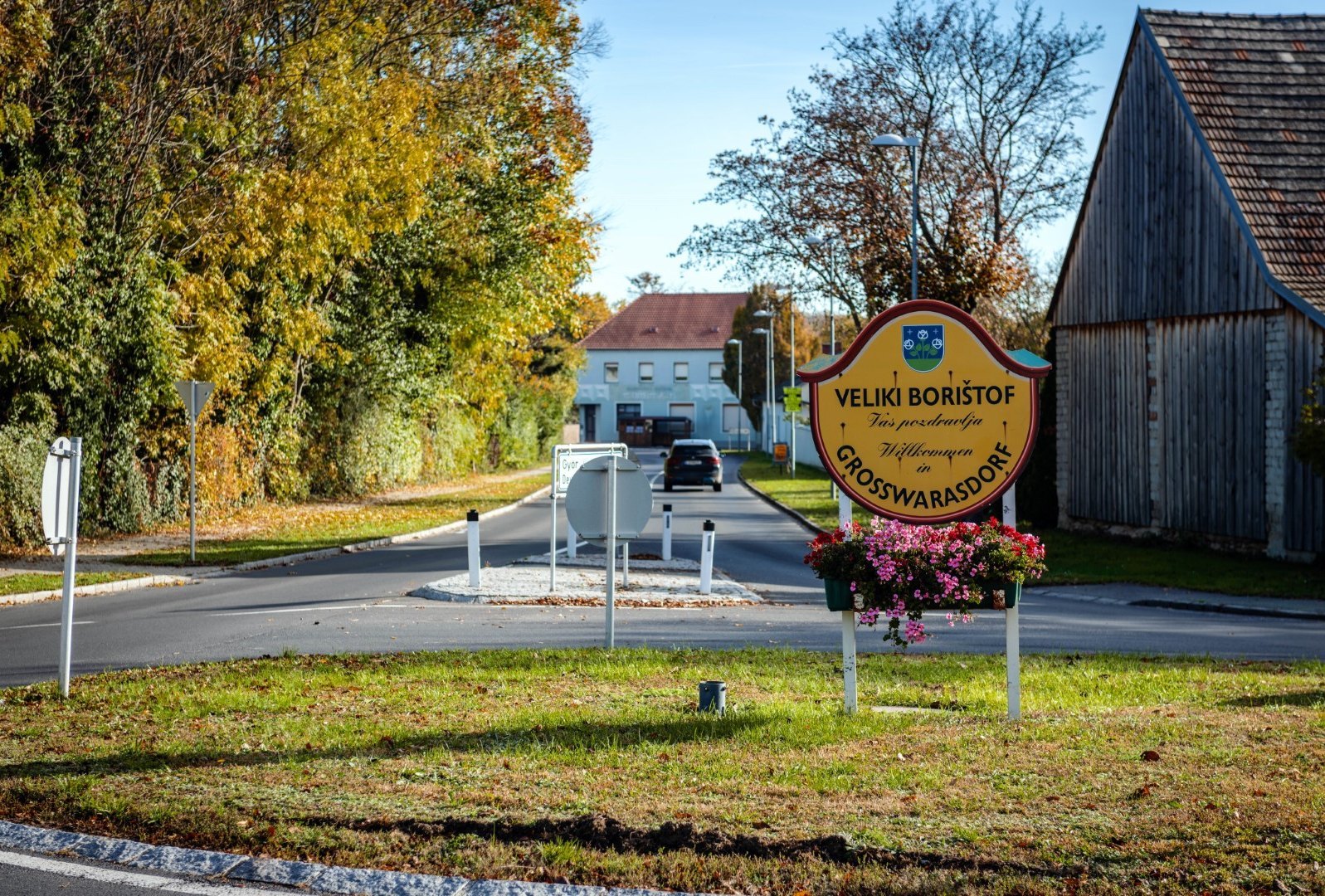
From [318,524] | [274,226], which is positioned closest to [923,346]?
[274,226]

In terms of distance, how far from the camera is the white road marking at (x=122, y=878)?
5.38 meters

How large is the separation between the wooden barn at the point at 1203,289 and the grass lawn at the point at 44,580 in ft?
58.5

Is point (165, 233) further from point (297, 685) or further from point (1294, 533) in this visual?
point (1294, 533)

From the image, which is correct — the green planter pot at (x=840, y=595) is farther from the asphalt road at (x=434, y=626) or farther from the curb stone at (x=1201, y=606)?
the curb stone at (x=1201, y=606)

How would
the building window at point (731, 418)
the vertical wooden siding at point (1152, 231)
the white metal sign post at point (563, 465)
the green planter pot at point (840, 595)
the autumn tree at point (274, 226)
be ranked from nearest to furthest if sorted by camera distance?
the green planter pot at point (840, 595), the white metal sign post at point (563, 465), the autumn tree at point (274, 226), the vertical wooden siding at point (1152, 231), the building window at point (731, 418)

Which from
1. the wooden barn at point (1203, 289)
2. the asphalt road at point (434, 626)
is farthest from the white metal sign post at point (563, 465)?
the wooden barn at point (1203, 289)

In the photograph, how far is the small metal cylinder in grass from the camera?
28.2 feet

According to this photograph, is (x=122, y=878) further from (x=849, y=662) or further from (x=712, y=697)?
(x=849, y=662)

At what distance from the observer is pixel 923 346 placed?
889cm

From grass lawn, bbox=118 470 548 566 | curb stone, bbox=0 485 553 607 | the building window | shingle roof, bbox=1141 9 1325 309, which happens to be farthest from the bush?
the building window

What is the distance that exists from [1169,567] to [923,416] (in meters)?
14.5

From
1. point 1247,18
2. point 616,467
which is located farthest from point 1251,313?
point 616,467

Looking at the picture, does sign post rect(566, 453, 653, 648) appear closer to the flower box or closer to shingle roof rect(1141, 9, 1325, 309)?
the flower box

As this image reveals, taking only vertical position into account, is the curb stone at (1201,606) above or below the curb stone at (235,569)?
below
